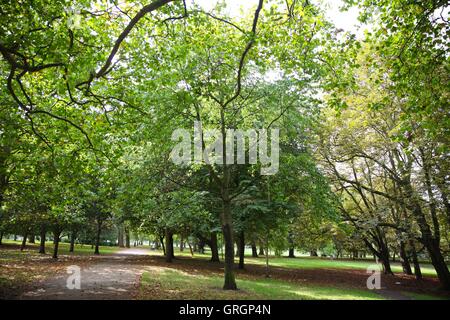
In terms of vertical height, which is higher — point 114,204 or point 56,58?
point 56,58

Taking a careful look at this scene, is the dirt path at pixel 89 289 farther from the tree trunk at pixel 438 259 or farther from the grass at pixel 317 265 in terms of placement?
the grass at pixel 317 265

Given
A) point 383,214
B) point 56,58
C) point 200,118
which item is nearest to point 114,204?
point 200,118

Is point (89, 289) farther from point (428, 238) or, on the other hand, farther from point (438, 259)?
point (438, 259)

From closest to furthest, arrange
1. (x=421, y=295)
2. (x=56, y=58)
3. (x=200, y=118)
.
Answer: (x=56, y=58)
(x=200, y=118)
(x=421, y=295)

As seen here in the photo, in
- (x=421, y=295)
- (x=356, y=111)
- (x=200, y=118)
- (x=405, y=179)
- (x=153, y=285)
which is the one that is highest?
(x=356, y=111)

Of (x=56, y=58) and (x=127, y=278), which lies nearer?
(x=56, y=58)

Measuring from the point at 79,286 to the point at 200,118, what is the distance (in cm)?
815

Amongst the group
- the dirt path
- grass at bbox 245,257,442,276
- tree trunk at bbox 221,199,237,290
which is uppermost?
tree trunk at bbox 221,199,237,290

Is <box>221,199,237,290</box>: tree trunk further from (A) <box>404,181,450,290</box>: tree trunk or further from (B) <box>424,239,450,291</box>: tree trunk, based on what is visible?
(B) <box>424,239,450,291</box>: tree trunk

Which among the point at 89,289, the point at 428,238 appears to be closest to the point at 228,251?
the point at 89,289

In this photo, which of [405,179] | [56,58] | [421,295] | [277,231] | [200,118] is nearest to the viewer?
[56,58]

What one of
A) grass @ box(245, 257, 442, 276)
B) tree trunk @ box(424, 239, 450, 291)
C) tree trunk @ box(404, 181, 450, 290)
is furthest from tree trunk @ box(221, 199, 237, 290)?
grass @ box(245, 257, 442, 276)
